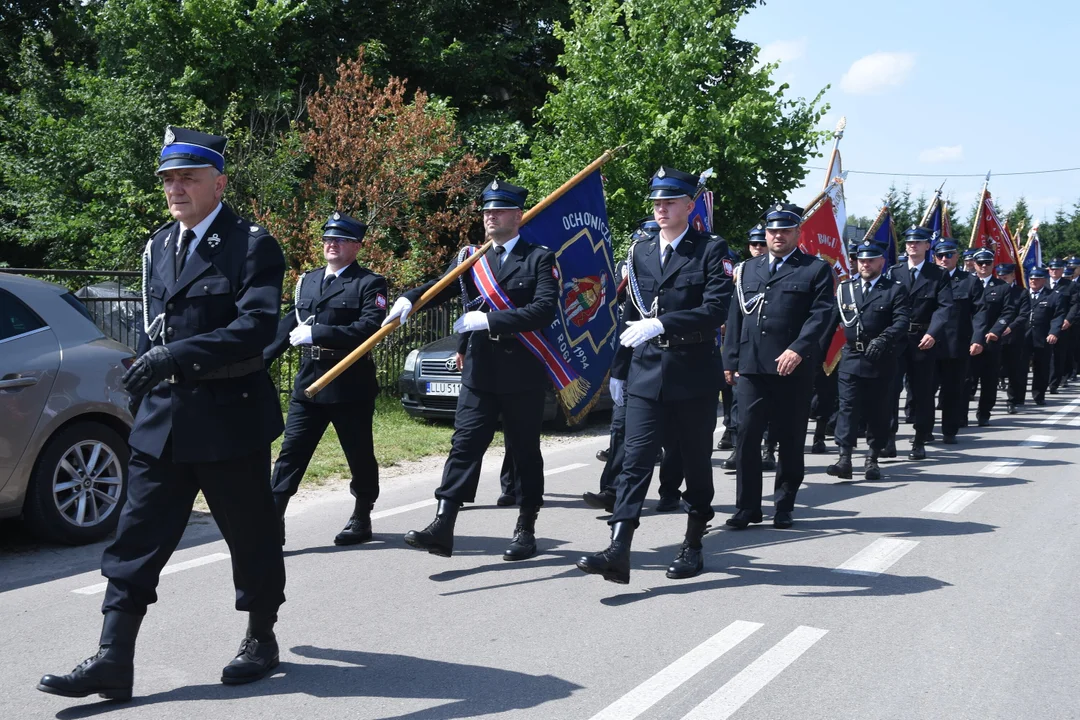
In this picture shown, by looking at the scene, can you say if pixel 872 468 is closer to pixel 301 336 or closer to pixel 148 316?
pixel 301 336

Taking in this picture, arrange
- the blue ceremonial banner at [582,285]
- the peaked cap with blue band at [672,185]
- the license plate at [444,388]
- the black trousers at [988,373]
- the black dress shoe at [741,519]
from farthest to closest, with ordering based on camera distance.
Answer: the black trousers at [988,373]
the license plate at [444,388]
the black dress shoe at [741,519]
the blue ceremonial banner at [582,285]
the peaked cap with blue band at [672,185]

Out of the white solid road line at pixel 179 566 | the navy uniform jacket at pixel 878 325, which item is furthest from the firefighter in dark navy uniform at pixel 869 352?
the white solid road line at pixel 179 566

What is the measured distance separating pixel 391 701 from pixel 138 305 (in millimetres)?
8167

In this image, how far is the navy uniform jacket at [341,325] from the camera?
19.4 feet

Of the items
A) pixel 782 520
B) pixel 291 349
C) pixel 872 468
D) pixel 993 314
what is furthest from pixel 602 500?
pixel 993 314

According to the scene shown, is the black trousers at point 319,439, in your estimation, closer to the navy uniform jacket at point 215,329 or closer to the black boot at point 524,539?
the black boot at point 524,539

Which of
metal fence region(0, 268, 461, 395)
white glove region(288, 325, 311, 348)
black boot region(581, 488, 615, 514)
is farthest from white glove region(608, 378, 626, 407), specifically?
metal fence region(0, 268, 461, 395)

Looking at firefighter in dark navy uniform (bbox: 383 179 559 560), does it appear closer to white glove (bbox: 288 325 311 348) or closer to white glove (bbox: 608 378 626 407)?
white glove (bbox: 288 325 311 348)

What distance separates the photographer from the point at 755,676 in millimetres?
4082

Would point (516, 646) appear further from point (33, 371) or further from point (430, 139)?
point (430, 139)

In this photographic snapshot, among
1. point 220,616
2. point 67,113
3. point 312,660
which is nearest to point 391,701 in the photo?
point 312,660

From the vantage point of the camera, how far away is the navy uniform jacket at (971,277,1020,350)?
1316cm

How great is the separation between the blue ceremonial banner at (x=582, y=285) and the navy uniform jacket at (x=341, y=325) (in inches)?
39.3

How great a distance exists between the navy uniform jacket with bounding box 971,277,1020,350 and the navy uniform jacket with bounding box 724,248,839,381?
6.85m
